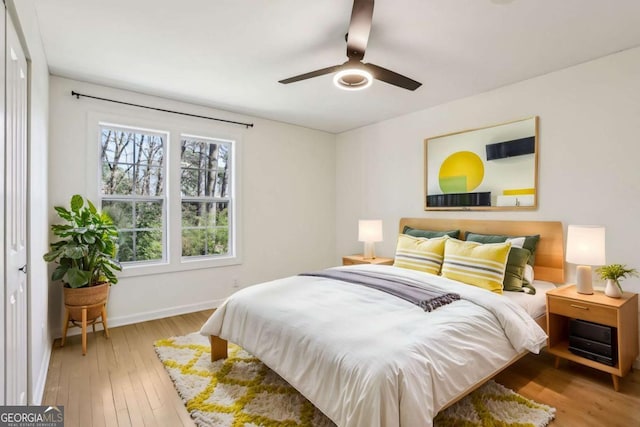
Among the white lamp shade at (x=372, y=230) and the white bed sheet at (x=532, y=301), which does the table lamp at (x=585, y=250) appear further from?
the white lamp shade at (x=372, y=230)

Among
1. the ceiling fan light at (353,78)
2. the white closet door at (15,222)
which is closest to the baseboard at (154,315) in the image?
the white closet door at (15,222)

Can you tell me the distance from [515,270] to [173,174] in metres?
3.60

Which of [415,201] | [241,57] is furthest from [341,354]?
[415,201]

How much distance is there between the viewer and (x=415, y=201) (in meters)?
4.07

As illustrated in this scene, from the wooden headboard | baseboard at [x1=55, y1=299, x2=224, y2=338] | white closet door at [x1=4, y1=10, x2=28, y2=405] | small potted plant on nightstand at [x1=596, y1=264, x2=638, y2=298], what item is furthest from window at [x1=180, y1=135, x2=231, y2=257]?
small potted plant on nightstand at [x1=596, y1=264, x2=638, y2=298]

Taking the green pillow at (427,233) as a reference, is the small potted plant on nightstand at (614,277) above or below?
below

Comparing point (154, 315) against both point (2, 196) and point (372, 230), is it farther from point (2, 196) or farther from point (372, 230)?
point (372, 230)

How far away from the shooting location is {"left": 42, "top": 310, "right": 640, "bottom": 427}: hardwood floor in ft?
6.37

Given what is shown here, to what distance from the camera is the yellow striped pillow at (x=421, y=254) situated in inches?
122

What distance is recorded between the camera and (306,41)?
2.42 m

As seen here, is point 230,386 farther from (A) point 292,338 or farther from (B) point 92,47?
(B) point 92,47

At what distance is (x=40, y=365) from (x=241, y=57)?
8.89ft

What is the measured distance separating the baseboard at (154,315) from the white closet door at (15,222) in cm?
161

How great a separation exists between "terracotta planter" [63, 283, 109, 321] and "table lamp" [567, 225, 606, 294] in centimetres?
389
